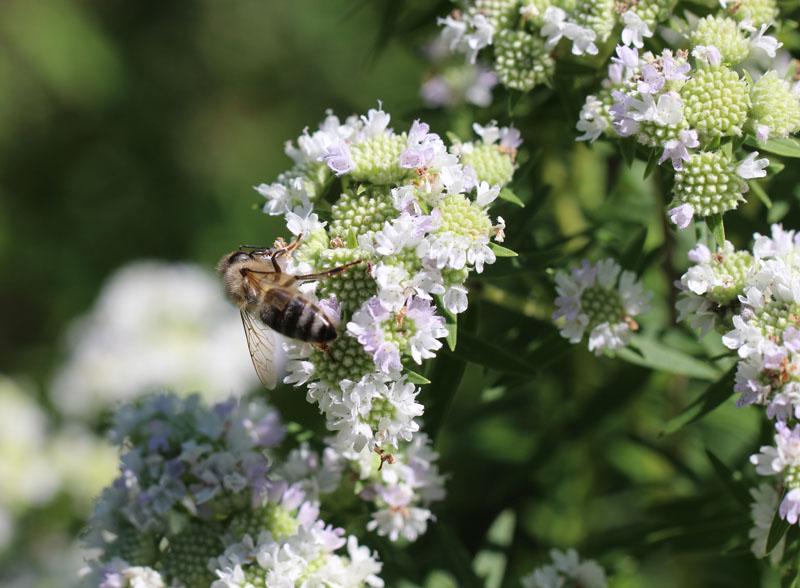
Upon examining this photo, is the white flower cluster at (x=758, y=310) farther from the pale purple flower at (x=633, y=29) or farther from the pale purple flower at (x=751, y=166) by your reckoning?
the pale purple flower at (x=633, y=29)

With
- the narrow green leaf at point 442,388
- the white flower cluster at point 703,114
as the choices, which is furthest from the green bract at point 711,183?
the narrow green leaf at point 442,388

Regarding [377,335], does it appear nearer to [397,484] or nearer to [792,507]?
[397,484]

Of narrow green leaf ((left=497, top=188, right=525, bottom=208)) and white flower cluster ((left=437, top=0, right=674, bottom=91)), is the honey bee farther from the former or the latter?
white flower cluster ((left=437, top=0, right=674, bottom=91))

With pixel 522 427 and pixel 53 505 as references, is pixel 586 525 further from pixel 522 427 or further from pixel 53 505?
pixel 53 505

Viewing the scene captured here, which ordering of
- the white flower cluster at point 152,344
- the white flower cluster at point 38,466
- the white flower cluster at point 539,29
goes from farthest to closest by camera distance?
1. the white flower cluster at point 152,344
2. the white flower cluster at point 38,466
3. the white flower cluster at point 539,29

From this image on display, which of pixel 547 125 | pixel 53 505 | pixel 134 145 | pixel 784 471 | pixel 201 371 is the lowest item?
pixel 784 471

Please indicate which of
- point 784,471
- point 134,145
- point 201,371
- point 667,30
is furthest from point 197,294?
point 784,471
